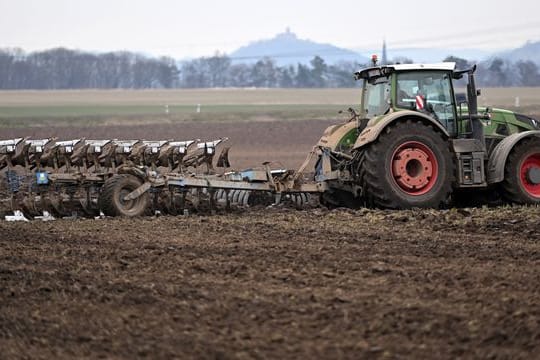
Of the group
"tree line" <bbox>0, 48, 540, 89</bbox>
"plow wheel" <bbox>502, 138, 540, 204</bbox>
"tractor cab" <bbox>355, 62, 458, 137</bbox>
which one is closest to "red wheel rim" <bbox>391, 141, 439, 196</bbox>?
"tractor cab" <bbox>355, 62, 458, 137</bbox>

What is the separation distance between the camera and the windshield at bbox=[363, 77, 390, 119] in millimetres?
11721

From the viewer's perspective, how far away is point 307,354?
16.5 feet

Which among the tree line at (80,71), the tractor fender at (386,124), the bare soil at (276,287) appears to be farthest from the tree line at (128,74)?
the bare soil at (276,287)

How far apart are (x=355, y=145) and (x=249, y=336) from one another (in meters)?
6.27

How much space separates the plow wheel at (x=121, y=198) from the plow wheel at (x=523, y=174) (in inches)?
181

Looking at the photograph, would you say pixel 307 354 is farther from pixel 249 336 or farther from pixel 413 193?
pixel 413 193

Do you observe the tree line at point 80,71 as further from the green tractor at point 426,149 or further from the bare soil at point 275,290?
the bare soil at point 275,290

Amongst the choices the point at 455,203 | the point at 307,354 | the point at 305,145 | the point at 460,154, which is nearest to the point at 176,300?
the point at 307,354

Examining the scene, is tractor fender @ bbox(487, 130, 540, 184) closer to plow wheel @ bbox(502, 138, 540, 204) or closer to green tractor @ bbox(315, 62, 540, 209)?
green tractor @ bbox(315, 62, 540, 209)

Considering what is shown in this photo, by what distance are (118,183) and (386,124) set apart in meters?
3.36

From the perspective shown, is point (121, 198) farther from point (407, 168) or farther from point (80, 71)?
point (80, 71)

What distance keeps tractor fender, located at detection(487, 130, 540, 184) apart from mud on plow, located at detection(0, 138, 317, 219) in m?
2.40

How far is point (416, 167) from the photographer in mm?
11398

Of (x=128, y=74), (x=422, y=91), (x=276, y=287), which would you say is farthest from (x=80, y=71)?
(x=276, y=287)
